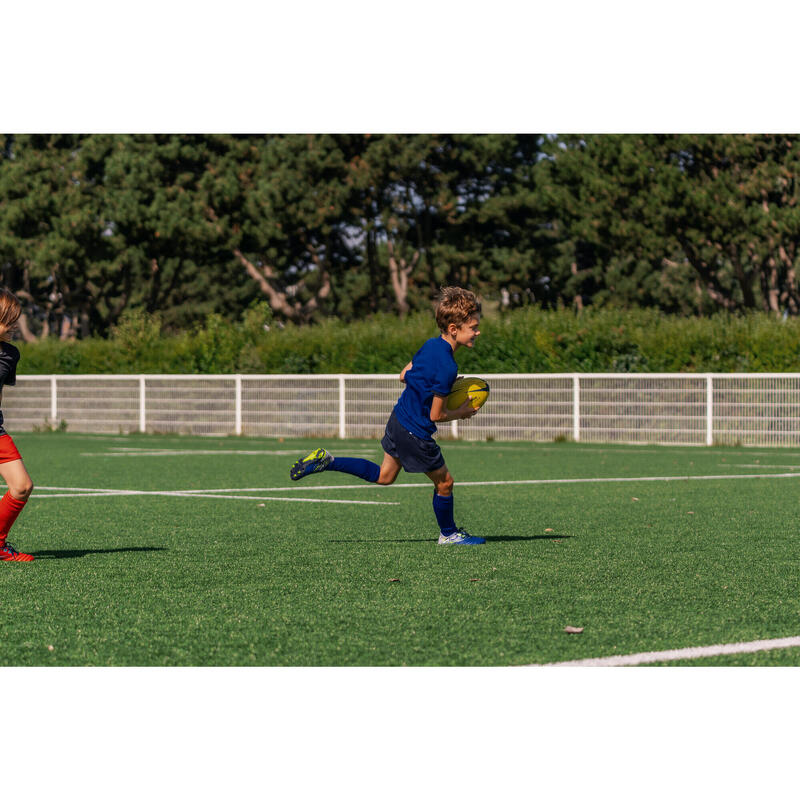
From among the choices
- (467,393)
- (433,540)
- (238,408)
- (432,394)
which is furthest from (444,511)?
(238,408)

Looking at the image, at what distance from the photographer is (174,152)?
169 ft

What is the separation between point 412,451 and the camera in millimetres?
8719

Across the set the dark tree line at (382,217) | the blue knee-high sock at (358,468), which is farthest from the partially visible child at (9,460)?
the dark tree line at (382,217)

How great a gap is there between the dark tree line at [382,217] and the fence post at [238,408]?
1698cm

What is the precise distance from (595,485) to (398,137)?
3550cm

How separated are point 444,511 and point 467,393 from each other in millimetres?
874

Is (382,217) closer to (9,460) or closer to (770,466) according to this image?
(770,466)

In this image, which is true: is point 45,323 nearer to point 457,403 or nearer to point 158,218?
point 158,218

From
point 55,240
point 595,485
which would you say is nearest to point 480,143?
point 55,240

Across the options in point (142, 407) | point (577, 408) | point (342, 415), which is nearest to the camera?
point (577, 408)

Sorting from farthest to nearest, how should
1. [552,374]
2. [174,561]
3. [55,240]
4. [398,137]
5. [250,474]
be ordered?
[55,240], [398,137], [552,374], [250,474], [174,561]

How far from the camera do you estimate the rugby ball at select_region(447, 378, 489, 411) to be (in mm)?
8959

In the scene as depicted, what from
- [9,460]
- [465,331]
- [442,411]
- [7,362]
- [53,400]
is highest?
[465,331]

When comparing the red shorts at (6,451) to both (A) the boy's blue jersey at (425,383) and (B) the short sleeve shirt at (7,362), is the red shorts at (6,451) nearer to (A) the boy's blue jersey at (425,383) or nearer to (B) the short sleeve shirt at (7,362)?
(B) the short sleeve shirt at (7,362)
